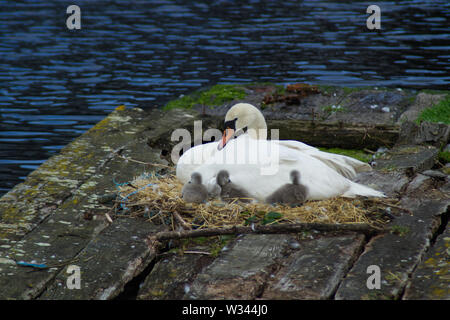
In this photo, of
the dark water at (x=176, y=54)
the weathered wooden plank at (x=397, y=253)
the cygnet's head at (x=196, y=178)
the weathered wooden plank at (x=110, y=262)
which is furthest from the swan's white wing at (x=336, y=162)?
the dark water at (x=176, y=54)

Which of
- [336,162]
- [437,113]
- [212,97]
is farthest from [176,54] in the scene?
[336,162]

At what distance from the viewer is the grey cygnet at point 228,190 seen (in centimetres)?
554

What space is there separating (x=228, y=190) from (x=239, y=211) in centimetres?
30

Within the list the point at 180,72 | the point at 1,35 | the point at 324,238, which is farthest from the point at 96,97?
the point at 324,238

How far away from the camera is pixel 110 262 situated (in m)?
4.77

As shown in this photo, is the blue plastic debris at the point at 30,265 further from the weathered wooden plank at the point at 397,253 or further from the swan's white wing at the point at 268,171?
the weathered wooden plank at the point at 397,253

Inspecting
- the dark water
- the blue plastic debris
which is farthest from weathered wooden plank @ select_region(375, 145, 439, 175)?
the dark water

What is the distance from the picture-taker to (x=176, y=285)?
438 cm

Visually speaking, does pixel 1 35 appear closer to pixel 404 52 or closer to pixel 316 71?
pixel 316 71

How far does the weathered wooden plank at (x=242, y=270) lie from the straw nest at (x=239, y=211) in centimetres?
29

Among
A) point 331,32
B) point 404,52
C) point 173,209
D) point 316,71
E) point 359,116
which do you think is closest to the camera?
point 173,209

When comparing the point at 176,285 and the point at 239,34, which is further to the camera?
the point at 239,34

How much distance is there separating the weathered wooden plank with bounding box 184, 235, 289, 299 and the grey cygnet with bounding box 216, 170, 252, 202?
61cm
